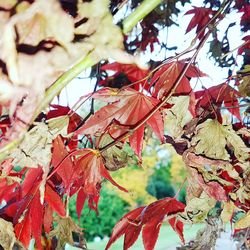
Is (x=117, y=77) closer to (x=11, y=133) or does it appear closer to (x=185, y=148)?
(x=185, y=148)

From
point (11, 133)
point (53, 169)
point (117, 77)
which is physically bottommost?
point (117, 77)

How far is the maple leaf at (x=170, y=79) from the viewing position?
59 centimetres

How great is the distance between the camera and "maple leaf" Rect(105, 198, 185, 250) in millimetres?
617

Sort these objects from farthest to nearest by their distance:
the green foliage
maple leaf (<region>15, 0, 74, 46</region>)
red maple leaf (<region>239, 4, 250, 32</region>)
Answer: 1. the green foliage
2. red maple leaf (<region>239, 4, 250, 32</region>)
3. maple leaf (<region>15, 0, 74, 46</region>)

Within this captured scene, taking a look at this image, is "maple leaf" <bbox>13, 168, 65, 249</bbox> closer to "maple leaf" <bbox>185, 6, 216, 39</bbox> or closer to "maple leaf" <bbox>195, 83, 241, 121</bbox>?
"maple leaf" <bbox>195, 83, 241, 121</bbox>

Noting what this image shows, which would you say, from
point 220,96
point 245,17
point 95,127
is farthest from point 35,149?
point 245,17

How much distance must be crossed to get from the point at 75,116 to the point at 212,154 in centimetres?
21

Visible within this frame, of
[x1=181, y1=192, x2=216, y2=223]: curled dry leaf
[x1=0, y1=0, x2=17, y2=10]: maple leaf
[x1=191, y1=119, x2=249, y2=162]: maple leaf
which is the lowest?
[x1=181, y1=192, x2=216, y2=223]: curled dry leaf

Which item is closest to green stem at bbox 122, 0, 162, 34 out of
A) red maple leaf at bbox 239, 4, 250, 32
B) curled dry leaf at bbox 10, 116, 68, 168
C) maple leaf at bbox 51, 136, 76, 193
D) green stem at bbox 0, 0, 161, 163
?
green stem at bbox 0, 0, 161, 163

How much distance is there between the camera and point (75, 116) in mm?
620

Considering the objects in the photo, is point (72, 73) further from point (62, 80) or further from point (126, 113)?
point (126, 113)

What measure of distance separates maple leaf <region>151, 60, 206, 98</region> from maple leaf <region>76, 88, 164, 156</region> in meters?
0.04

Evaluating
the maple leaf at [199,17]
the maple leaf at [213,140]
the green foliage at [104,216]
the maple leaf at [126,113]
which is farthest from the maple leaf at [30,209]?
the green foliage at [104,216]

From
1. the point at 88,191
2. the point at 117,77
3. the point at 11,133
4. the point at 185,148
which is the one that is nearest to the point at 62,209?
the point at 88,191
